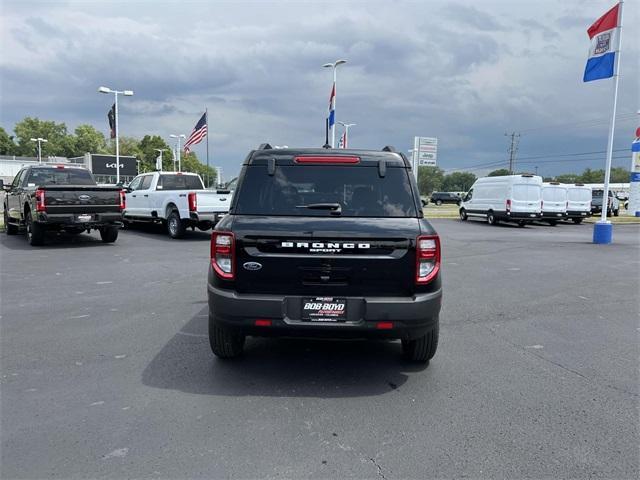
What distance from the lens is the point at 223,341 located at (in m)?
4.38

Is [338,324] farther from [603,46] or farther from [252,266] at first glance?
[603,46]

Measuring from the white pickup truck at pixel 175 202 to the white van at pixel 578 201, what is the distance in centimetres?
2097

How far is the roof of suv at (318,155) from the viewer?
4375mm

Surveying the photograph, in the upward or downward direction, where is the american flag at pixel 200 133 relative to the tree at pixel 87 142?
downward

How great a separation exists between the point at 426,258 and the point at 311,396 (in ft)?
4.67

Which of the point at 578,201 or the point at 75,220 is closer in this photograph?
the point at 75,220

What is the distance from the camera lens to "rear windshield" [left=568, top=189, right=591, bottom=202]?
89.8ft

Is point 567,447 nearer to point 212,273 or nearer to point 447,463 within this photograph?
point 447,463

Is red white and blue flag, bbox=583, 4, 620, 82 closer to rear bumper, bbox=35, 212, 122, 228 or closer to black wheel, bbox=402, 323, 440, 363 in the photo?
black wheel, bbox=402, 323, 440, 363

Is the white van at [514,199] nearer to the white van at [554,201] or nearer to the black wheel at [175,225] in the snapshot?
the white van at [554,201]

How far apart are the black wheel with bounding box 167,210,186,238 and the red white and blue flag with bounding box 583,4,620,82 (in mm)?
13666

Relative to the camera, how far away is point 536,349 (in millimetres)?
5172

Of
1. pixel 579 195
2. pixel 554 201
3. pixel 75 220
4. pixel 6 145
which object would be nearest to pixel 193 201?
pixel 75 220

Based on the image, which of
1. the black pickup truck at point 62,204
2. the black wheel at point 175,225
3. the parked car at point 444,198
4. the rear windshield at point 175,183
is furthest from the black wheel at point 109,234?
the parked car at point 444,198
